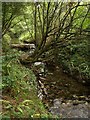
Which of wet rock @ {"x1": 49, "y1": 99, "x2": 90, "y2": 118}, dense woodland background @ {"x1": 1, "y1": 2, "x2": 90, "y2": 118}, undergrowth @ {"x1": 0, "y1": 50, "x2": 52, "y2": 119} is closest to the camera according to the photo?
undergrowth @ {"x1": 0, "y1": 50, "x2": 52, "y2": 119}

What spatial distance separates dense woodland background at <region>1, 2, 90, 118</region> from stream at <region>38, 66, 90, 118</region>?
0.39 metres

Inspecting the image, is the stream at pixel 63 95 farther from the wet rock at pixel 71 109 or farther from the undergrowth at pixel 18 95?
the undergrowth at pixel 18 95

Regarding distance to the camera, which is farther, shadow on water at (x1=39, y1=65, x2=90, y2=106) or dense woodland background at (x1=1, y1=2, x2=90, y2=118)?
shadow on water at (x1=39, y1=65, x2=90, y2=106)

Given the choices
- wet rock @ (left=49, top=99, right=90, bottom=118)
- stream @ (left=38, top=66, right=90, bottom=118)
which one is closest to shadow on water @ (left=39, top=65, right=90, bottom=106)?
stream @ (left=38, top=66, right=90, bottom=118)

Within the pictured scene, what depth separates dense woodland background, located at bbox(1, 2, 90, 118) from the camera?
19.1 ft

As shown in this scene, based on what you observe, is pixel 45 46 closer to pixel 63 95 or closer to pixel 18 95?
pixel 63 95

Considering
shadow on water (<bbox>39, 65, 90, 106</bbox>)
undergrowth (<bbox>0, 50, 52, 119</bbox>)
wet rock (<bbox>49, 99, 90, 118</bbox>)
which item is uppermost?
undergrowth (<bbox>0, 50, 52, 119</bbox>)

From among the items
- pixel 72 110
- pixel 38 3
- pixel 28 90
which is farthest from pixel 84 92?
pixel 38 3

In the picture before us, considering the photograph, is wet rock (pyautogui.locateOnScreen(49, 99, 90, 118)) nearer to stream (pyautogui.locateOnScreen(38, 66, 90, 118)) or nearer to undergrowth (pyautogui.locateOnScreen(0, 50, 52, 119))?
stream (pyautogui.locateOnScreen(38, 66, 90, 118))

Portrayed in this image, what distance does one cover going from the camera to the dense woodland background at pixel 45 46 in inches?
229

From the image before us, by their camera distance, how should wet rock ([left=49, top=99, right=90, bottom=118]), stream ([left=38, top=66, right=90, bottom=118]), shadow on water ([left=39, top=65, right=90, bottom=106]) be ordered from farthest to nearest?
shadow on water ([left=39, top=65, right=90, bottom=106]) → stream ([left=38, top=66, right=90, bottom=118]) → wet rock ([left=49, top=99, right=90, bottom=118])

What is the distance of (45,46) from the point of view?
25.1ft

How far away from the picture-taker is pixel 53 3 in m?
7.20

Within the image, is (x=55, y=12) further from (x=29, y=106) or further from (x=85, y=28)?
(x=29, y=106)
